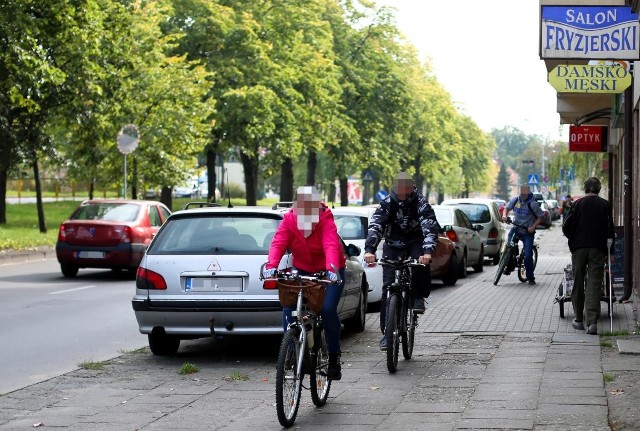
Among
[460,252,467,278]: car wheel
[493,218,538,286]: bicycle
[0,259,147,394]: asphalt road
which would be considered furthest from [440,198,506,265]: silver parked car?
[0,259,147,394]: asphalt road

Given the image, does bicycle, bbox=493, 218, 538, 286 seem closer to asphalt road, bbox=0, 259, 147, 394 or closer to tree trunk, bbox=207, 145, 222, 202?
asphalt road, bbox=0, 259, 147, 394

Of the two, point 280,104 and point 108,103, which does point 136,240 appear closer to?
point 108,103

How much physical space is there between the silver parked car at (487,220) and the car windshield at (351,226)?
11319 millimetres

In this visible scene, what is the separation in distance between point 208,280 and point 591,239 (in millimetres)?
4374

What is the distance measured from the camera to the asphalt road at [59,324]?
1146 centimetres

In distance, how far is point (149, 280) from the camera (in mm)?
11539

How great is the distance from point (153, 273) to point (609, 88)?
20.1 feet

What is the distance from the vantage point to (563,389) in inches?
362

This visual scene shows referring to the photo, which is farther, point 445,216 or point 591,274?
point 445,216

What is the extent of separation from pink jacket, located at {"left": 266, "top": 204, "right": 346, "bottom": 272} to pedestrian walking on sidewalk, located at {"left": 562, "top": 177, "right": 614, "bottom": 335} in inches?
204

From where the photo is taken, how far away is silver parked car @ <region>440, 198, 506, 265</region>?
2978cm

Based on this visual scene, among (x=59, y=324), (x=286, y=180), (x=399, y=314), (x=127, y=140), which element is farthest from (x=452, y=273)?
(x=286, y=180)

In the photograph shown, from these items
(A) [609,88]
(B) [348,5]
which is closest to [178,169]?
(B) [348,5]

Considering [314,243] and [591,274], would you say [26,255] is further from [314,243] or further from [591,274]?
[314,243]
